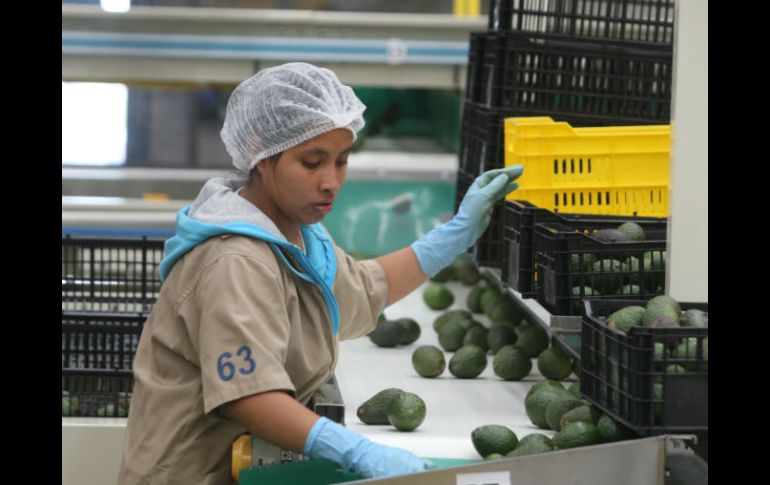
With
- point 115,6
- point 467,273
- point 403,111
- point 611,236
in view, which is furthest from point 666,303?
point 403,111

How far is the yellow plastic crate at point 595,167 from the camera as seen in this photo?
3.23m

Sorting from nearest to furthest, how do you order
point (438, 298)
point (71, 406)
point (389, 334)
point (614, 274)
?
point (614, 274) < point (71, 406) < point (389, 334) < point (438, 298)

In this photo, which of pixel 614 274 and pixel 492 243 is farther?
pixel 492 243

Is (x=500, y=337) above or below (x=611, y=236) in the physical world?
below

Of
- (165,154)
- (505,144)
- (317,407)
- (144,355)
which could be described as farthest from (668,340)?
(165,154)

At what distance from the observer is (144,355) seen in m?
2.49

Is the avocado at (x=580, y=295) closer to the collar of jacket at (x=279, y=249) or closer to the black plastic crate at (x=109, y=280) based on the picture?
the collar of jacket at (x=279, y=249)

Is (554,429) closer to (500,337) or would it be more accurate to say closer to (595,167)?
(500,337)

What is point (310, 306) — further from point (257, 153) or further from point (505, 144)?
point (505, 144)

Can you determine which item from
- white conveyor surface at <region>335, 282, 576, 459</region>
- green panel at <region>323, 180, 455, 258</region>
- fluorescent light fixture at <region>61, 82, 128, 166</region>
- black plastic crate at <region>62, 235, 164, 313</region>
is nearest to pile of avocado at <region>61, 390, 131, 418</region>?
black plastic crate at <region>62, 235, 164, 313</region>

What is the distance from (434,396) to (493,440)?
569 mm

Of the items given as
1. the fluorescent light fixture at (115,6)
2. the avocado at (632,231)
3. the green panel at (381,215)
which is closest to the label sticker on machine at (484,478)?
the avocado at (632,231)

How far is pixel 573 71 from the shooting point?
354cm

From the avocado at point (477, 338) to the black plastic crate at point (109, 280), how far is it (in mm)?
1187
